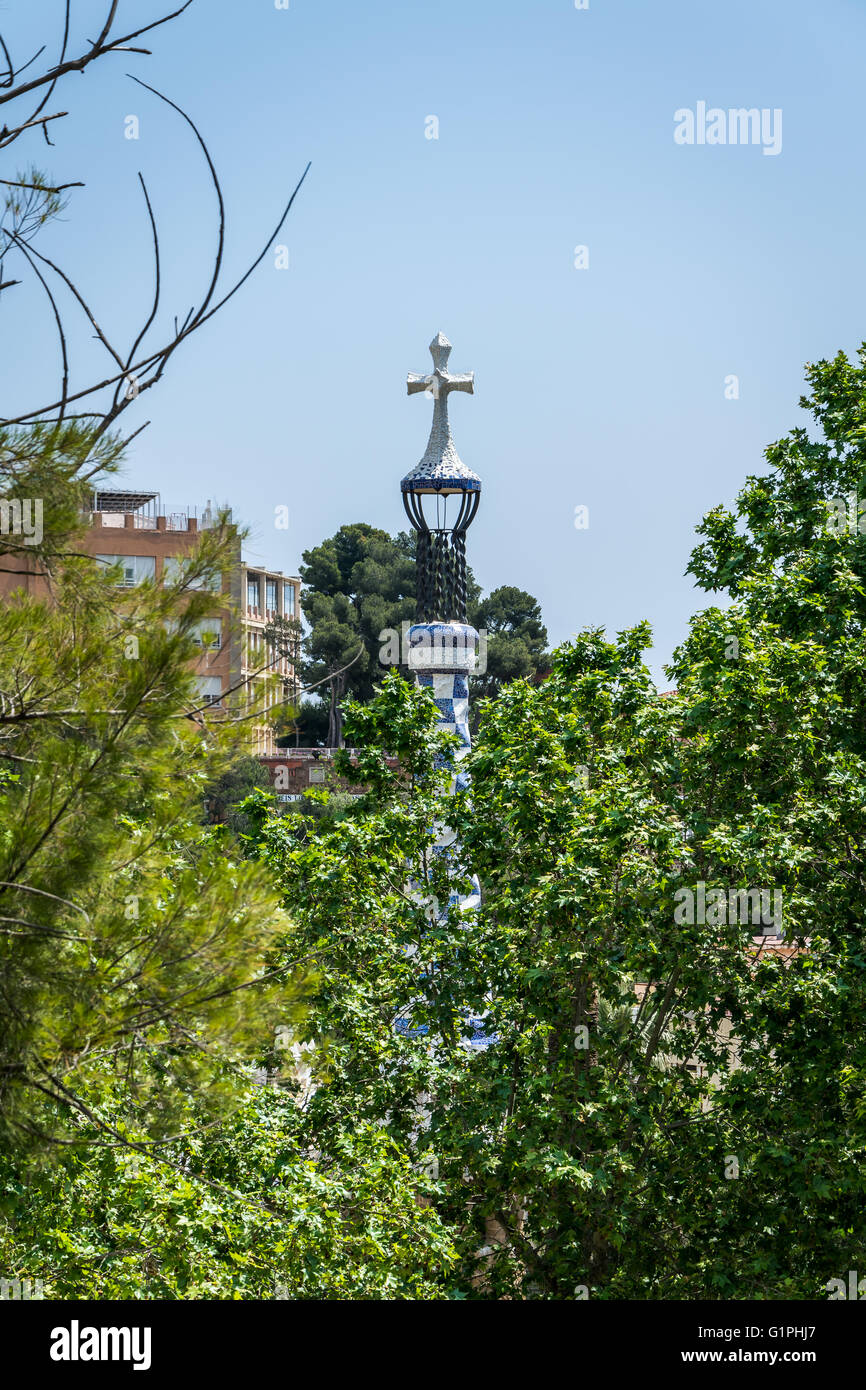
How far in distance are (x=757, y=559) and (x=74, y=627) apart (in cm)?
1165

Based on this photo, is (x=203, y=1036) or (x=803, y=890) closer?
(x=203, y=1036)

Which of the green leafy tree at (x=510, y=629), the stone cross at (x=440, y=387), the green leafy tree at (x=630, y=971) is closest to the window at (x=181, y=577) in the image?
the green leafy tree at (x=630, y=971)

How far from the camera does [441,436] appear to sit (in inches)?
821

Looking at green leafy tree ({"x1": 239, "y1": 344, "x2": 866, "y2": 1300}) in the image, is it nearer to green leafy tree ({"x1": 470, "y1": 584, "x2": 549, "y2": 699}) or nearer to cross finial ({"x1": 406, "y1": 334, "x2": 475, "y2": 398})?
cross finial ({"x1": 406, "y1": 334, "x2": 475, "y2": 398})

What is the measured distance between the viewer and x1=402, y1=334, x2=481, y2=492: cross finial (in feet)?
66.7

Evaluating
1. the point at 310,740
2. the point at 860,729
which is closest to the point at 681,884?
the point at 860,729

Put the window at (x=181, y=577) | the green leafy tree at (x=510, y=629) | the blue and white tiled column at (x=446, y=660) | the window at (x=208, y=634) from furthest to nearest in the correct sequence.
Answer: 1. the green leafy tree at (x=510, y=629)
2. the blue and white tiled column at (x=446, y=660)
3. the window at (x=181, y=577)
4. the window at (x=208, y=634)

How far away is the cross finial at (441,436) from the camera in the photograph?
801 inches

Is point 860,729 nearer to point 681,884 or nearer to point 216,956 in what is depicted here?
point 681,884

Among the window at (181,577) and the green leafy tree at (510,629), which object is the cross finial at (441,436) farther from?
the green leafy tree at (510,629)
